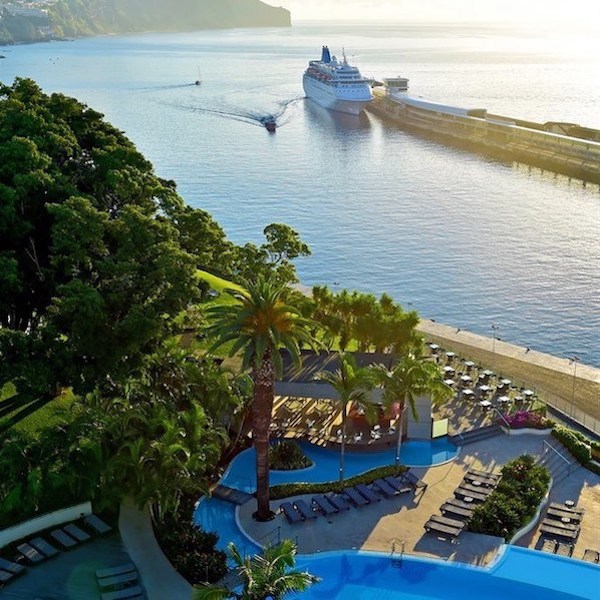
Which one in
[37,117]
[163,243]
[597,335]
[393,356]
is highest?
[37,117]

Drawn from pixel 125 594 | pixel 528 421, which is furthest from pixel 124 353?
Result: pixel 528 421

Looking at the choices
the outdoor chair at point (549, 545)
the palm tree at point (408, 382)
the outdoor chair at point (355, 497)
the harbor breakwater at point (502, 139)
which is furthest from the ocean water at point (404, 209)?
the outdoor chair at point (355, 497)

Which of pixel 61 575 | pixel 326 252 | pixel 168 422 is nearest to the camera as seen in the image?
pixel 61 575

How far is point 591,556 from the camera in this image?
1153 inches

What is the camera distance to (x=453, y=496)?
3312 centimetres

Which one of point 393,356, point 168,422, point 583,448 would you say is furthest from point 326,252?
point 168,422

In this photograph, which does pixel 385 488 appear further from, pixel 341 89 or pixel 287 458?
pixel 341 89

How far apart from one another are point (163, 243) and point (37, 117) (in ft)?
44.7

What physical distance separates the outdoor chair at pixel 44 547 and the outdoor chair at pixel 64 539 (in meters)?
0.38

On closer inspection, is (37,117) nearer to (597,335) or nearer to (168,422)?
(168,422)

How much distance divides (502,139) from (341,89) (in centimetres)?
4298

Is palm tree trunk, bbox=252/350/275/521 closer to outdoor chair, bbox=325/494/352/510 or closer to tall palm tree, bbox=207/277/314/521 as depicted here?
tall palm tree, bbox=207/277/314/521

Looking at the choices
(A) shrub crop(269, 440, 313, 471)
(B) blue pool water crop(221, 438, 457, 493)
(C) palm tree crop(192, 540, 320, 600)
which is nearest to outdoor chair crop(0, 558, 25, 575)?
(C) palm tree crop(192, 540, 320, 600)

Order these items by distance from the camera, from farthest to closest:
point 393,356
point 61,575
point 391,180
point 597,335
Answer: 1. point 391,180
2. point 597,335
3. point 393,356
4. point 61,575
